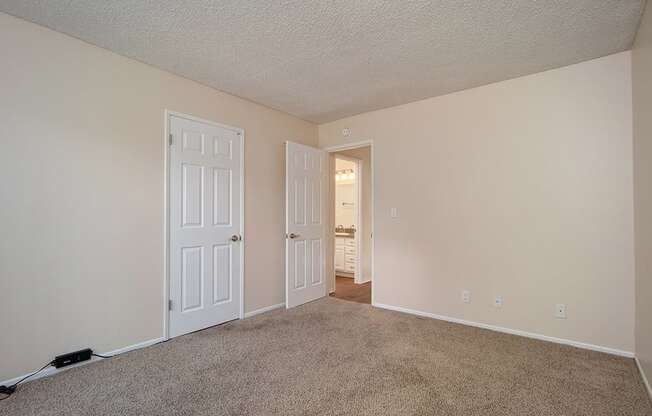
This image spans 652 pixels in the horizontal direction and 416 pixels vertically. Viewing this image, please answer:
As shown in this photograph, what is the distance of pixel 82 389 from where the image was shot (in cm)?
207

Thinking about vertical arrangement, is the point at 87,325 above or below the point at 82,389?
above

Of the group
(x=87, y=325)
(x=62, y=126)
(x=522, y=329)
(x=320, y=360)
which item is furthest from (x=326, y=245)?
(x=62, y=126)

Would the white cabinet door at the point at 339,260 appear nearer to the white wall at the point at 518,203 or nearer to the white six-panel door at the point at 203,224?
the white wall at the point at 518,203

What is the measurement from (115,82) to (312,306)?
3.10 m

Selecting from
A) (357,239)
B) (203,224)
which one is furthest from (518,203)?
(203,224)

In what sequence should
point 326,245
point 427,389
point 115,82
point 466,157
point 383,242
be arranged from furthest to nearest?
point 326,245
point 383,242
point 466,157
point 115,82
point 427,389

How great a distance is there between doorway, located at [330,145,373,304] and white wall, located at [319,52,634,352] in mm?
913

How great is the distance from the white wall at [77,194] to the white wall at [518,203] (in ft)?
8.14

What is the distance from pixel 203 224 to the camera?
10.4 feet

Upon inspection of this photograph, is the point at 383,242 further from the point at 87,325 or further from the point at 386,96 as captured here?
the point at 87,325

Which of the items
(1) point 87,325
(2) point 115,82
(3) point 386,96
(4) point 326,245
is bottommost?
(1) point 87,325

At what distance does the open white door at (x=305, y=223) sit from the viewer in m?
3.90

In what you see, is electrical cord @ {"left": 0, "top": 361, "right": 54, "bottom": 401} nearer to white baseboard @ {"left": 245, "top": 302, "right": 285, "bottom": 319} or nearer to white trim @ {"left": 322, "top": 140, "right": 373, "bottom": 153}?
white baseboard @ {"left": 245, "top": 302, "right": 285, "bottom": 319}

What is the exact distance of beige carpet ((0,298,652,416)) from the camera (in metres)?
1.87
